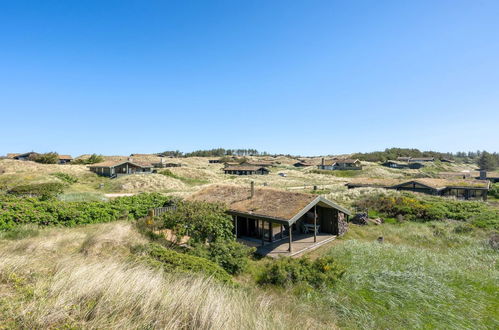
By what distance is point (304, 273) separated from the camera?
12.4 m

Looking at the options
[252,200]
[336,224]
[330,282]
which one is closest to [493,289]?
[330,282]

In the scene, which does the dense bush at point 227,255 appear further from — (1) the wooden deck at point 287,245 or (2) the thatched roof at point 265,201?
(2) the thatched roof at point 265,201

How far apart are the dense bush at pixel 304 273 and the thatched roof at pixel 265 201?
4280 millimetres

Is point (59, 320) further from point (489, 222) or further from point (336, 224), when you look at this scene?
point (489, 222)

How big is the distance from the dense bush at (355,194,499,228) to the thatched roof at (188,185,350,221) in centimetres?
1235

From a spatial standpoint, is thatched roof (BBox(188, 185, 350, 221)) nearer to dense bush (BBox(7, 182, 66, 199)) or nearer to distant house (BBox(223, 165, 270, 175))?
dense bush (BBox(7, 182, 66, 199))

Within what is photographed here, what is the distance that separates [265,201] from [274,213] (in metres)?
2.53

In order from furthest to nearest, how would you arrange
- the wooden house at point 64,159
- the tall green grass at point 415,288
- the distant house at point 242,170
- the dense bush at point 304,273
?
the wooden house at point 64,159 < the distant house at point 242,170 < the dense bush at point 304,273 < the tall green grass at point 415,288

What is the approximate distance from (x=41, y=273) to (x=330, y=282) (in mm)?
10615

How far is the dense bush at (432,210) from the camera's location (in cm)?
2642

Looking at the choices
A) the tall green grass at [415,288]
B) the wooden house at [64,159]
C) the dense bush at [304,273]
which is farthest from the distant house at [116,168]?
the dense bush at [304,273]

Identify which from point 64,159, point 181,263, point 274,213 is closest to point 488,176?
point 274,213

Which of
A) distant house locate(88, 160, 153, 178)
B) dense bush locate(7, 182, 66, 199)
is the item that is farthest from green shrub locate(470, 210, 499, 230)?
distant house locate(88, 160, 153, 178)

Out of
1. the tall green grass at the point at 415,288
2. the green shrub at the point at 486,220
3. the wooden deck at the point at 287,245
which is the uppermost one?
the tall green grass at the point at 415,288
